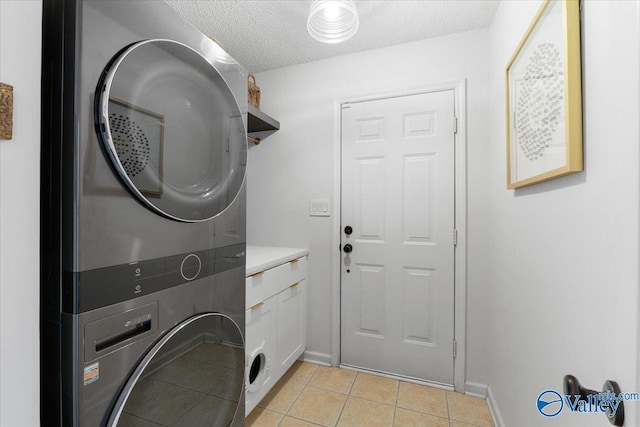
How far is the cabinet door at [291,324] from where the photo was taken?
1.89 meters

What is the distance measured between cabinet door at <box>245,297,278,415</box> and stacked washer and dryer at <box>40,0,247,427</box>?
508 mm

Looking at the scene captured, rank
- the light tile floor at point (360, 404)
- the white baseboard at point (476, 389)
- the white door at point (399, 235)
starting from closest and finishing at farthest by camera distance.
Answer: the light tile floor at point (360, 404) < the white baseboard at point (476, 389) < the white door at point (399, 235)

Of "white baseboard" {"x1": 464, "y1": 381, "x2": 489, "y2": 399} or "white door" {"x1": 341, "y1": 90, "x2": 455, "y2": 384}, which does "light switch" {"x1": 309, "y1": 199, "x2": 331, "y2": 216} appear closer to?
"white door" {"x1": 341, "y1": 90, "x2": 455, "y2": 384}

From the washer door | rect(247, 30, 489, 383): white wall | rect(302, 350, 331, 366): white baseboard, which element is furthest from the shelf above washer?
rect(302, 350, 331, 366): white baseboard

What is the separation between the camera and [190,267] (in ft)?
2.97

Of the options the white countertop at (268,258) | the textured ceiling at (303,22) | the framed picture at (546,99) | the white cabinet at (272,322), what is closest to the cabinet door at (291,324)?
the white cabinet at (272,322)

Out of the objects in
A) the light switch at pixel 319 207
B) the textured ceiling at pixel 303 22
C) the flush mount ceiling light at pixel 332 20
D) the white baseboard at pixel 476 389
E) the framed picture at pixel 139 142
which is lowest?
the white baseboard at pixel 476 389

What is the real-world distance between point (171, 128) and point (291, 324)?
1.59 m

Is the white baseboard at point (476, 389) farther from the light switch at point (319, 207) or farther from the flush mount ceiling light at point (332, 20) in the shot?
the flush mount ceiling light at point (332, 20)

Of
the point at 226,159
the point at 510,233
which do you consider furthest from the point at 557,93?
the point at 226,159

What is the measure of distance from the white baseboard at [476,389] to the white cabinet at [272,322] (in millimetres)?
1138

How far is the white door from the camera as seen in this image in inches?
77.9

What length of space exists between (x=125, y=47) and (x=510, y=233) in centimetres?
166

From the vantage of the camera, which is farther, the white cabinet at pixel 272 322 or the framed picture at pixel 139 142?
the white cabinet at pixel 272 322
